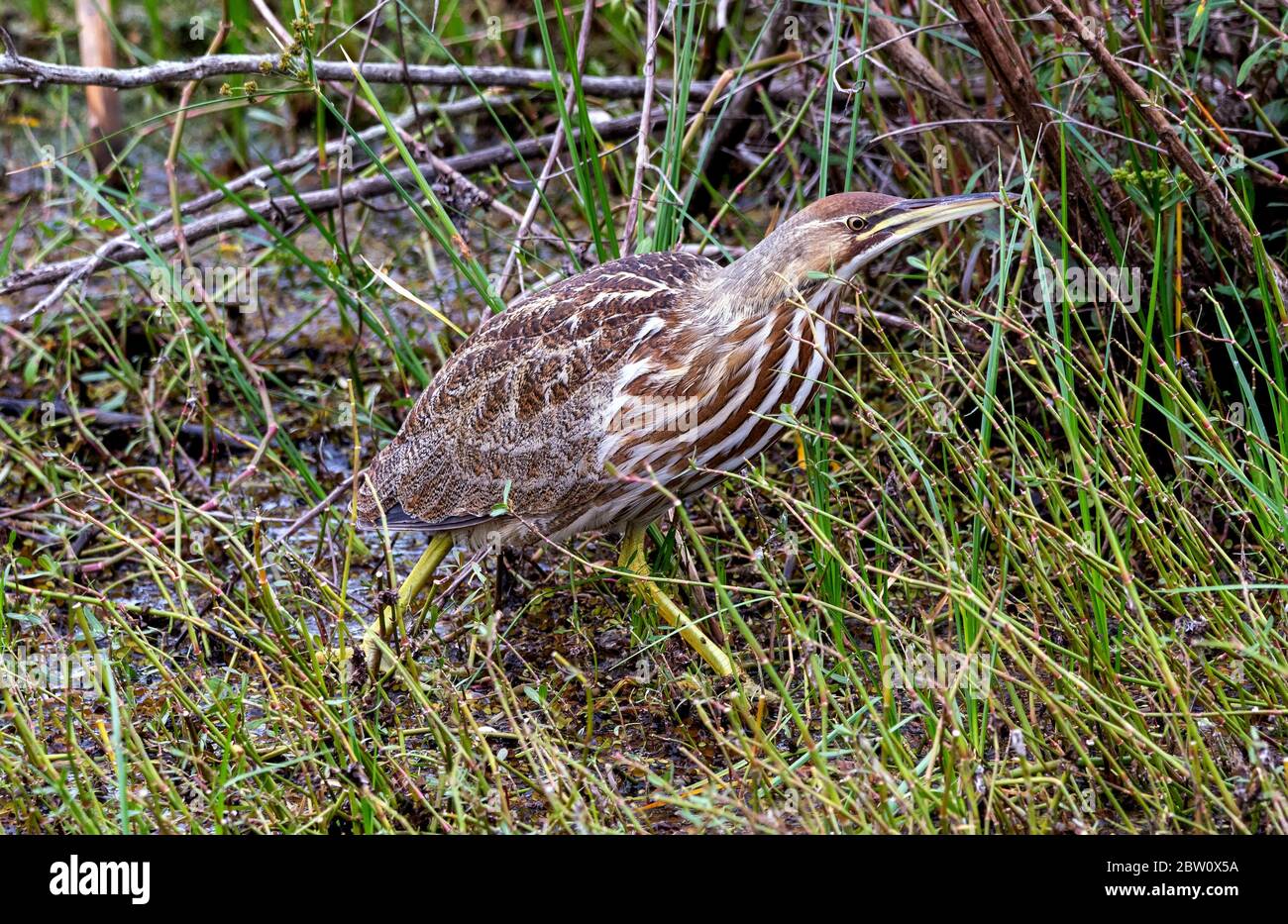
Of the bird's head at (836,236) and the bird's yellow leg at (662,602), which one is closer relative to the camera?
the bird's head at (836,236)

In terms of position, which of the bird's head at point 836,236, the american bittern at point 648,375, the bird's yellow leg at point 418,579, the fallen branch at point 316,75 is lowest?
the bird's yellow leg at point 418,579

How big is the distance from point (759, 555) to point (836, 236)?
770 mm

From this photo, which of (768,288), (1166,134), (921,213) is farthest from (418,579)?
(1166,134)

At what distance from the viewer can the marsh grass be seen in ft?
7.55

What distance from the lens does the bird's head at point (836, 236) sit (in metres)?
2.75

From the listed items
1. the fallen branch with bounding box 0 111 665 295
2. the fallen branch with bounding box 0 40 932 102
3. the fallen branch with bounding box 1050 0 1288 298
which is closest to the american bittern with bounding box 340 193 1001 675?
the fallen branch with bounding box 1050 0 1288 298

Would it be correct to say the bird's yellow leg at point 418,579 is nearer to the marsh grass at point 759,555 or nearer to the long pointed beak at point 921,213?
the marsh grass at point 759,555

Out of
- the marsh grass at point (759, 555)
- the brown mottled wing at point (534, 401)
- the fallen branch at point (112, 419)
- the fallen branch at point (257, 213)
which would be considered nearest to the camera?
the marsh grass at point (759, 555)

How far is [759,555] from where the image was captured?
2275mm

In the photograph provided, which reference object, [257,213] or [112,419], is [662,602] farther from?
[112,419]

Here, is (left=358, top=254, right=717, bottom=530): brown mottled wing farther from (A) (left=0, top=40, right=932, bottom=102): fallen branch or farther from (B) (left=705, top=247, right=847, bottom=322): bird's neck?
(A) (left=0, top=40, right=932, bottom=102): fallen branch

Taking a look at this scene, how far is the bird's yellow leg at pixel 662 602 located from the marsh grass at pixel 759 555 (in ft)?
0.20

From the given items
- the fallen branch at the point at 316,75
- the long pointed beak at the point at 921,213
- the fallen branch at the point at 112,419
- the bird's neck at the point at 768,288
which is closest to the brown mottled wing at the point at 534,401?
the bird's neck at the point at 768,288
